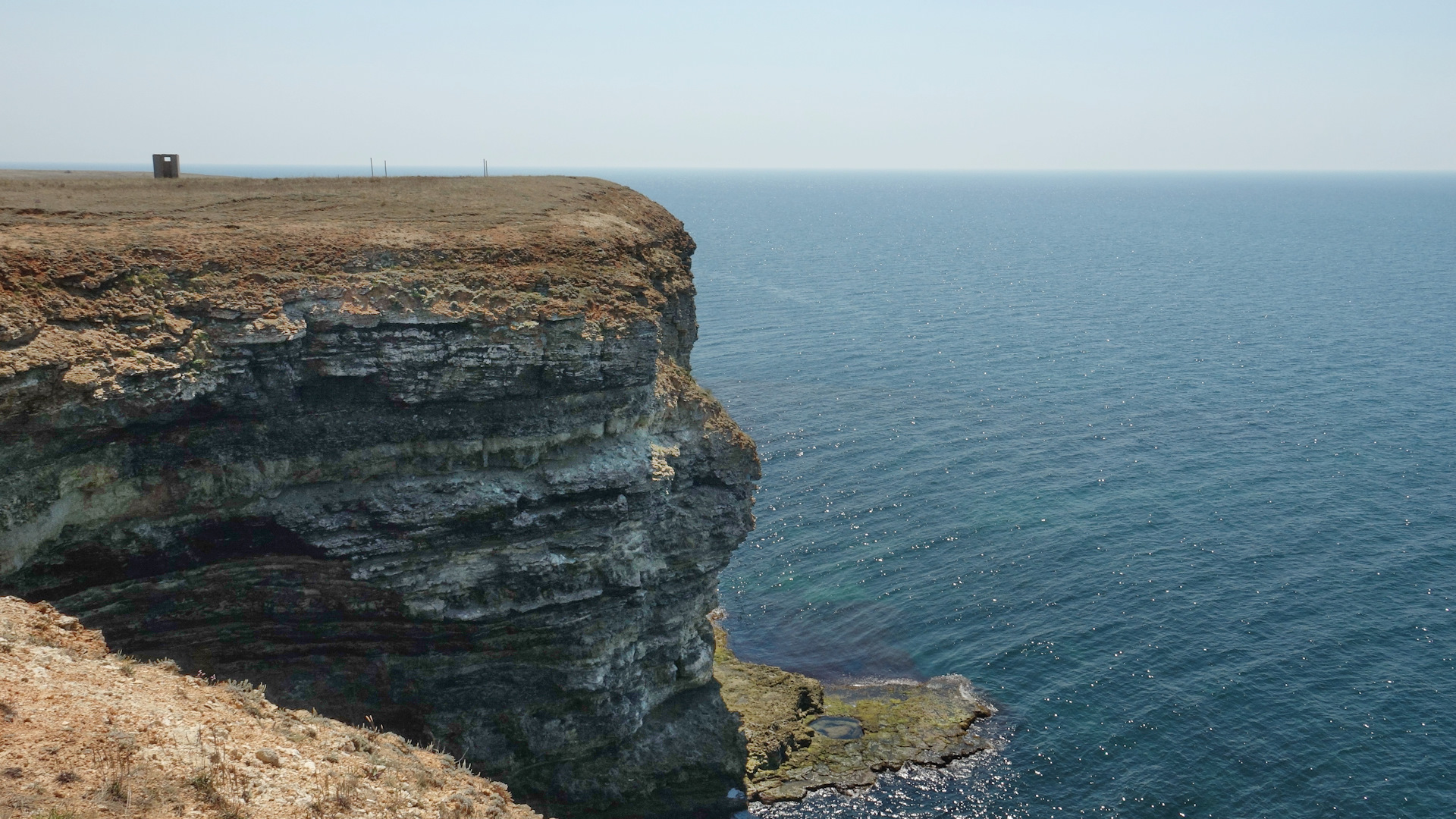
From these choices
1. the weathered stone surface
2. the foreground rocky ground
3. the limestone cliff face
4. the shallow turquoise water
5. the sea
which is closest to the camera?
the foreground rocky ground

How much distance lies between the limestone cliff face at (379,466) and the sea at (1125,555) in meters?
13.1

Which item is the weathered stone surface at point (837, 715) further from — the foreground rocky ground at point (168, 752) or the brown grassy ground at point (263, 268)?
the foreground rocky ground at point (168, 752)

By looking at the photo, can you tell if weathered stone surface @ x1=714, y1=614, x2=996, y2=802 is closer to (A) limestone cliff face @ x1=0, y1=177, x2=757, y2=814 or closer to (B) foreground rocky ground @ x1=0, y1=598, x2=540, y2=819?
(A) limestone cliff face @ x1=0, y1=177, x2=757, y2=814

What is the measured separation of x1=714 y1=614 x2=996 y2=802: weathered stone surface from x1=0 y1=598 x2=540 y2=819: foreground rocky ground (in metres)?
23.4

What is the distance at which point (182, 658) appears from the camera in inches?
1378

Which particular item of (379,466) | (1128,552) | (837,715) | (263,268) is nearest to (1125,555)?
(1128,552)

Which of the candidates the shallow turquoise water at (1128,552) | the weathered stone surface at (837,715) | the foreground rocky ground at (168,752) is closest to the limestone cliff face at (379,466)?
the weathered stone surface at (837,715)

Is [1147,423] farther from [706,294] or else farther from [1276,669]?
[706,294]

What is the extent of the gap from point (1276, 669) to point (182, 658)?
173 feet

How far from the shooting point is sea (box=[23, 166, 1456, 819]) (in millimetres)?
48031

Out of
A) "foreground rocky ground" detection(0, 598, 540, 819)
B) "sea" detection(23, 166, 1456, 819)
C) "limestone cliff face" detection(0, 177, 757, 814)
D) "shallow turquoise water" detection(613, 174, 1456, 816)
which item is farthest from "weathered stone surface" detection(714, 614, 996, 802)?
"foreground rocky ground" detection(0, 598, 540, 819)

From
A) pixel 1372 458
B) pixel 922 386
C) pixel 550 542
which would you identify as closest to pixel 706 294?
pixel 922 386

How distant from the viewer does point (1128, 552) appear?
6800 cm

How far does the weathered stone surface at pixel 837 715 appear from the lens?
48625mm
